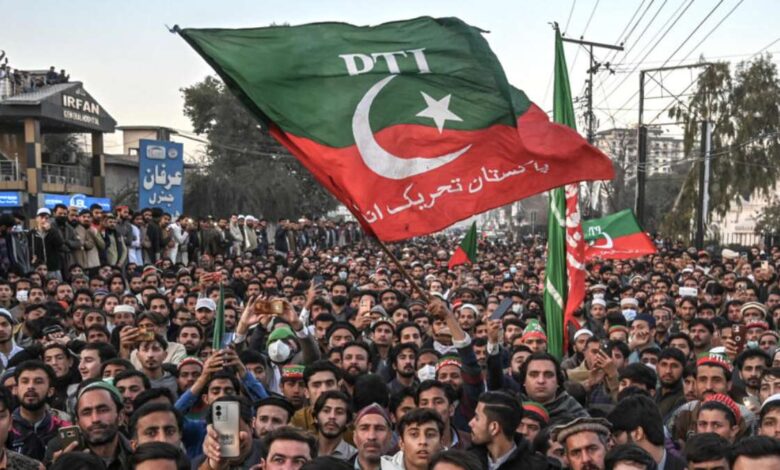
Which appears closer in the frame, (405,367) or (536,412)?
(536,412)

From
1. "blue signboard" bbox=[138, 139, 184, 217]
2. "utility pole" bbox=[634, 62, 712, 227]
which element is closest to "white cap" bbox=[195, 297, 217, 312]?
"blue signboard" bbox=[138, 139, 184, 217]

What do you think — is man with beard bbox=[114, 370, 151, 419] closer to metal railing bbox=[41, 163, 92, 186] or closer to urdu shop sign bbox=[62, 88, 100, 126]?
urdu shop sign bbox=[62, 88, 100, 126]

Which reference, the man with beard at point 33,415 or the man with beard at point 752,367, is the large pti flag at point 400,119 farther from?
the man with beard at point 33,415

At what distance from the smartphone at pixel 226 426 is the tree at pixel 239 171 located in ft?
127

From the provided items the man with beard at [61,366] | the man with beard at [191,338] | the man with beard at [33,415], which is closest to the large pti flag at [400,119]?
the man with beard at [33,415]

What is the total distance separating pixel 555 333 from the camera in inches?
329

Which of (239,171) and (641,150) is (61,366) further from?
(239,171)

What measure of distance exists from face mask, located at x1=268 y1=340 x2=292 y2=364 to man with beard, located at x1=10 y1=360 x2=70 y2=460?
205 cm

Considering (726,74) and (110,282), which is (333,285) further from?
(726,74)

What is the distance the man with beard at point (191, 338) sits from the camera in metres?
9.34

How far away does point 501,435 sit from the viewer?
18.4 feet

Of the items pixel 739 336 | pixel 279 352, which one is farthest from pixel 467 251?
pixel 279 352

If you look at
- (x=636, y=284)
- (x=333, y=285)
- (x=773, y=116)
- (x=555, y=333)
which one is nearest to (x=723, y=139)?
(x=773, y=116)

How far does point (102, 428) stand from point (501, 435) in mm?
2154
